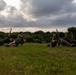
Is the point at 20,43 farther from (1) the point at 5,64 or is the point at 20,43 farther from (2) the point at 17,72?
(2) the point at 17,72

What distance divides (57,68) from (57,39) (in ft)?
58.0

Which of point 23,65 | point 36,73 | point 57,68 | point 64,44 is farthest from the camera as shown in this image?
point 64,44

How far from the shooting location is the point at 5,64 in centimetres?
1429

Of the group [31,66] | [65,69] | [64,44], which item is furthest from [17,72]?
[64,44]

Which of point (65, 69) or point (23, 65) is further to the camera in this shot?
point (23, 65)

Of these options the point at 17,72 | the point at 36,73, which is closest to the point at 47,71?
the point at 36,73

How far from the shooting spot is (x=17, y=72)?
12102 millimetres

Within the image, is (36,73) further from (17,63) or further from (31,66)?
(17,63)

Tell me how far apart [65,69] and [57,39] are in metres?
17.8

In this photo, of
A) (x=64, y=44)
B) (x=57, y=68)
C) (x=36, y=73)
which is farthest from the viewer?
(x=64, y=44)

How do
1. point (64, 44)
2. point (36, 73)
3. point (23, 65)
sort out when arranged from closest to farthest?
point (36, 73) < point (23, 65) < point (64, 44)

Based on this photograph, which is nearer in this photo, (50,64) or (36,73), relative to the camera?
(36,73)

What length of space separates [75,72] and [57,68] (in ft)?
3.66

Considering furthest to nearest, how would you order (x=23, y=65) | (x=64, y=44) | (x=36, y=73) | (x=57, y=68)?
1. (x=64, y=44)
2. (x=23, y=65)
3. (x=57, y=68)
4. (x=36, y=73)
